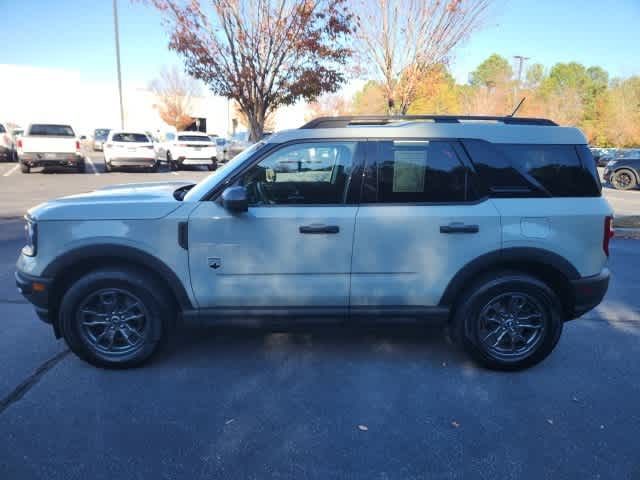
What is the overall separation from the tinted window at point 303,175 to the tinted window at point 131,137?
690 inches

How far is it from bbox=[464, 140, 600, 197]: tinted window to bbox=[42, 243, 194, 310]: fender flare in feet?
7.83

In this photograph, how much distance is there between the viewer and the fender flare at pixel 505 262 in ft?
11.4

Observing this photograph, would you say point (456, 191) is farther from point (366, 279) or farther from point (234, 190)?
point (234, 190)

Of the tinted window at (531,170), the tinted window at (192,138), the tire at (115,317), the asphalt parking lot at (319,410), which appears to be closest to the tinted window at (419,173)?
the tinted window at (531,170)

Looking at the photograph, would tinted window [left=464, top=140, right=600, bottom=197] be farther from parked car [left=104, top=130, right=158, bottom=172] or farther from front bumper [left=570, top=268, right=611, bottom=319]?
parked car [left=104, top=130, right=158, bottom=172]

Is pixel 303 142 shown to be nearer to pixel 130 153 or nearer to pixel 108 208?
pixel 108 208

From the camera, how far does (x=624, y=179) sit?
17516mm

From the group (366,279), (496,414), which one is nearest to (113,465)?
(366,279)

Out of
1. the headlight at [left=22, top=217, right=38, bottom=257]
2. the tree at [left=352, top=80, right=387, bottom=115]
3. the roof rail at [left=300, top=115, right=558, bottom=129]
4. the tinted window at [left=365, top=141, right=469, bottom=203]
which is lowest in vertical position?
the headlight at [left=22, top=217, right=38, bottom=257]

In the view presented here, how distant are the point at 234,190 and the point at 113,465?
1780mm

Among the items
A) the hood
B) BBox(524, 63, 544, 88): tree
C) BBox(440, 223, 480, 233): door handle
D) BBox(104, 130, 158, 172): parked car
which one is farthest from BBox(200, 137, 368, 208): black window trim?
BBox(524, 63, 544, 88): tree

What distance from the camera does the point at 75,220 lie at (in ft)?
11.1

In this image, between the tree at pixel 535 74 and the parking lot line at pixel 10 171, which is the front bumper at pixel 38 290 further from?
the tree at pixel 535 74

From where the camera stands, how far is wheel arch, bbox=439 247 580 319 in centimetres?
346
